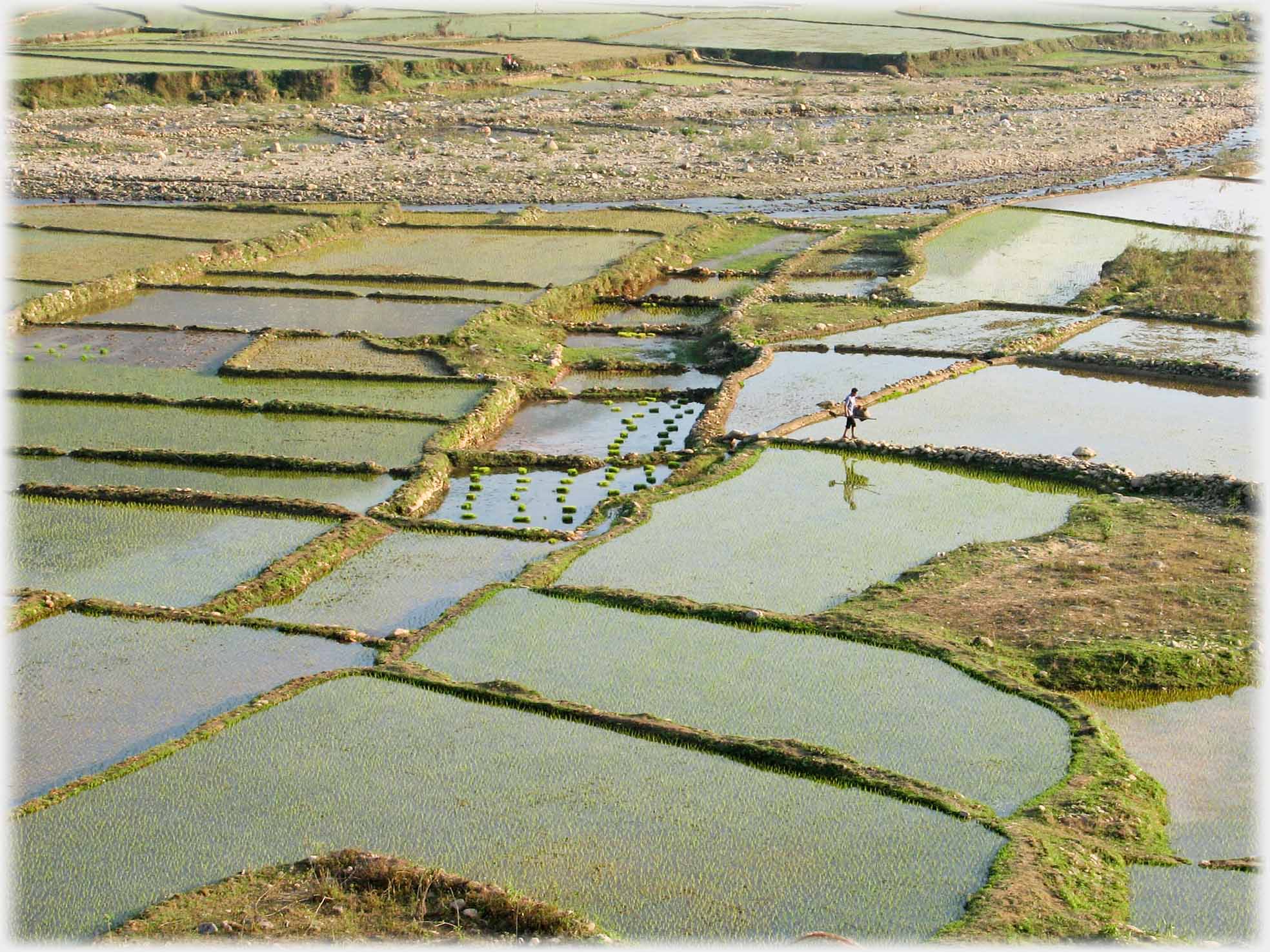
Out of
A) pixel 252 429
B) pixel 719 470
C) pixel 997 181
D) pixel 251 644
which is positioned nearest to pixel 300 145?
pixel 997 181

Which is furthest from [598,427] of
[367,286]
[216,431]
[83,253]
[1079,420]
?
[83,253]

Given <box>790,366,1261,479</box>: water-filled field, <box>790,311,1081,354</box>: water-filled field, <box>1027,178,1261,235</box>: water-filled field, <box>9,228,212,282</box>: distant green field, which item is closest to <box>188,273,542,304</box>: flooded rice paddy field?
<box>9,228,212,282</box>: distant green field

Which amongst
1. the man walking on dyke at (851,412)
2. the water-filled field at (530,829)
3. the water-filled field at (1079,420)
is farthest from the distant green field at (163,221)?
the water-filled field at (530,829)

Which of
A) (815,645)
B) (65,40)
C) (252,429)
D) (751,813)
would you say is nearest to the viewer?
(751,813)

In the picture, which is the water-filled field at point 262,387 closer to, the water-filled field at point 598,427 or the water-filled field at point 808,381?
the water-filled field at point 598,427

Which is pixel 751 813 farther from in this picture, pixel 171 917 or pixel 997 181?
pixel 997 181

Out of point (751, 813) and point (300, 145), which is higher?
point (300, 145)

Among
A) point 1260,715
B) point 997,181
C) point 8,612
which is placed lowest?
point 1260,715
